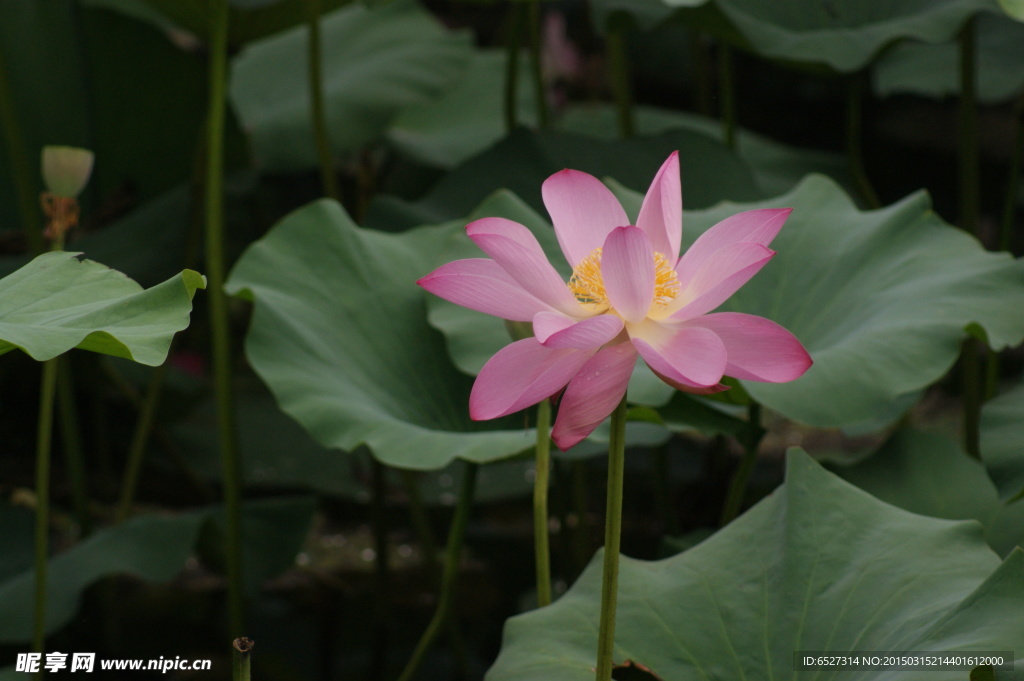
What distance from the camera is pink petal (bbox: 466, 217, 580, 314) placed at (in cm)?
46

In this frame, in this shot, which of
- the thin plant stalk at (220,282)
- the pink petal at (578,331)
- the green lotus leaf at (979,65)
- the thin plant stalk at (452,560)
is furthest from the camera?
the green lotus leaf at (979,65)

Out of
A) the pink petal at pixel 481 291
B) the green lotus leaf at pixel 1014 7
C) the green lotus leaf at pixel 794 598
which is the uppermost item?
the green lotus leaf at pixel 1014 7

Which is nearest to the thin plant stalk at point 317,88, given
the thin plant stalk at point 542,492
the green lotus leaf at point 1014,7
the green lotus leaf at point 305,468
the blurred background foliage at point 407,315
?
the blurred background foliage at point 407,315

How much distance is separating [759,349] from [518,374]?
12cm

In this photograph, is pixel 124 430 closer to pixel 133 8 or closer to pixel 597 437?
pixel 133 8

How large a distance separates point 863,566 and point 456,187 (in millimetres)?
842

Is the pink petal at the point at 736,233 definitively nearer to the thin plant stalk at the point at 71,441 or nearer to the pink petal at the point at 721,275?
the pink petal at the point at 721,275

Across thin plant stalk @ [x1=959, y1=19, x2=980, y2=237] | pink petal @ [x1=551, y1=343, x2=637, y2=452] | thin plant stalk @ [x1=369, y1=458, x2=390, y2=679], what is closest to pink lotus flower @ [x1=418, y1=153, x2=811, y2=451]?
pink petal @ [x1=551, y1=343, x2=637, y2=452]

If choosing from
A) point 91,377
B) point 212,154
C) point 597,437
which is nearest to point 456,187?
point 212,154

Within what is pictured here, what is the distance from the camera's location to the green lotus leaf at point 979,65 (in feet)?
5.33

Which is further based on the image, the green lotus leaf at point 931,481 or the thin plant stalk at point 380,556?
the thin plant stalk at point 380,556

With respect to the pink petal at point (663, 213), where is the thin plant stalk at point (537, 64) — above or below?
above

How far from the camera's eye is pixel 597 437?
0.85 metres

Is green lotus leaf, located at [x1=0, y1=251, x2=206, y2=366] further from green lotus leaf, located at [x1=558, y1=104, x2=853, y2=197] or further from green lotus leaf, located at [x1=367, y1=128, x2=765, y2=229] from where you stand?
green lotus leaf, located at [x1=558, y1=104, x2=853, y2=197]
